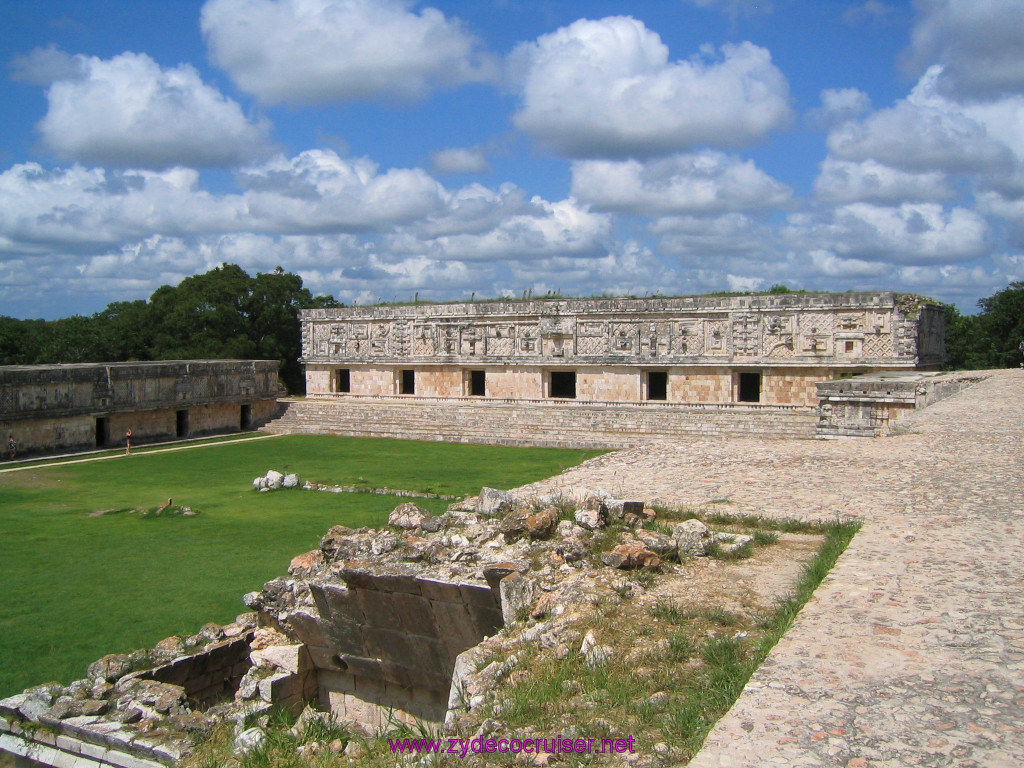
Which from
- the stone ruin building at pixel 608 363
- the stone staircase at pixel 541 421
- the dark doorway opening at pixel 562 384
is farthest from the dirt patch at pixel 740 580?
the dark doorway opening at pixel 562 384

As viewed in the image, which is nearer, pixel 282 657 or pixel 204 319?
pixel 282 657

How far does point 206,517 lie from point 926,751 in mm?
10032

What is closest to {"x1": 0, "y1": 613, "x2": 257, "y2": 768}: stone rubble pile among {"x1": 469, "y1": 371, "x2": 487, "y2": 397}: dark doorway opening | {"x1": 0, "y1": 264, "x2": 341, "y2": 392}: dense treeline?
{"x1": 469, "y1": 371, "x2": 487, "y2": 397}: dark doorway opening

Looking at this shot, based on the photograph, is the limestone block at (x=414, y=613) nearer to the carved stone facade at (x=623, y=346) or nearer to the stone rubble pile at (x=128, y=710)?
the stone rubble pile at (x=128, y=710)

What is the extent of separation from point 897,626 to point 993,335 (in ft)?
117

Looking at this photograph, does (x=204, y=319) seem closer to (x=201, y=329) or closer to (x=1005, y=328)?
(x=201, y=329)

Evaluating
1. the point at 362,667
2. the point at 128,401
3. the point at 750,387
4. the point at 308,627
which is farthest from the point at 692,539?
the point at 750,387

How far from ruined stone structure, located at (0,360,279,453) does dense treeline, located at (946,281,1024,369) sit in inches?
1024

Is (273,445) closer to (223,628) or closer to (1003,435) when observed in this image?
(223,628)

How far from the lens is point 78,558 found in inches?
344

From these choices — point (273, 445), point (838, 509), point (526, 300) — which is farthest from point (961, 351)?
point (838, 509)

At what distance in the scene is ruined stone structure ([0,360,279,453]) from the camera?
55.0 feet

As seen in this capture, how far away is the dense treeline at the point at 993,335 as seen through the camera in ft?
104

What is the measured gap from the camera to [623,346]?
68.1 feet
